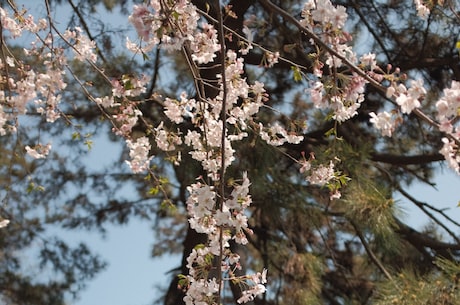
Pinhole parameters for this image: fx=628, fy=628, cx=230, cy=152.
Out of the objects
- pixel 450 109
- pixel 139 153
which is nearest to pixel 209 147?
pixel 139 153

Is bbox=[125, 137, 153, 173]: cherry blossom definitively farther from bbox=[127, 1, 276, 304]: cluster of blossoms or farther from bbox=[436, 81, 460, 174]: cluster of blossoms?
bbox=[436, 81, 460, 174]: cluster of blossoms

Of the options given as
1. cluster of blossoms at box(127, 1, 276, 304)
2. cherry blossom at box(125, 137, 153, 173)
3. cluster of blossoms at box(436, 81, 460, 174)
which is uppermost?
cherry blossom at box(125, 137, 153, 173)

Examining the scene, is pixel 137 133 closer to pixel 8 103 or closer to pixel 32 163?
pixel 32 163

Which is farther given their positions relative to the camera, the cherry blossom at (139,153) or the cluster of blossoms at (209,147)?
the cherry blossom at (139,153)

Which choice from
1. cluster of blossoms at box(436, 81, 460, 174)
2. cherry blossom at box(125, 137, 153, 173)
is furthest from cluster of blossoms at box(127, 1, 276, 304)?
cluster of blossoms at box(436, 81, 460, 174)

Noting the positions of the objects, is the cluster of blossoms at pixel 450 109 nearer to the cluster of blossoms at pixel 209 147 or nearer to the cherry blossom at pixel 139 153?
the cluster of blossoms at pixel 209 147

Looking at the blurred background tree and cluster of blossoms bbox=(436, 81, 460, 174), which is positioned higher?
the blurred background tree

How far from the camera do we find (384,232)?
2305 mm

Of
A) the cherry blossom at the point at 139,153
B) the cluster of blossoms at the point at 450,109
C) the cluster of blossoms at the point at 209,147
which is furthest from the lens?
the cherry blossom at the point at 139,153

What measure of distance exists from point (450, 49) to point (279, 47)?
755mm

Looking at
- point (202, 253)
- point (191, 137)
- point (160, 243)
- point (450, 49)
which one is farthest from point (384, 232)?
point (160, 243)

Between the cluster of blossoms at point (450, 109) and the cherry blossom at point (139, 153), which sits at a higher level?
the cherry blossom at point (139, 153)

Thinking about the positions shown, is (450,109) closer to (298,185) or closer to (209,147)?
(209,147)

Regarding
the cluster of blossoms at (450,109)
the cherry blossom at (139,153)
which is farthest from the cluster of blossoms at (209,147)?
the cluster of blossoms at (450,109)
